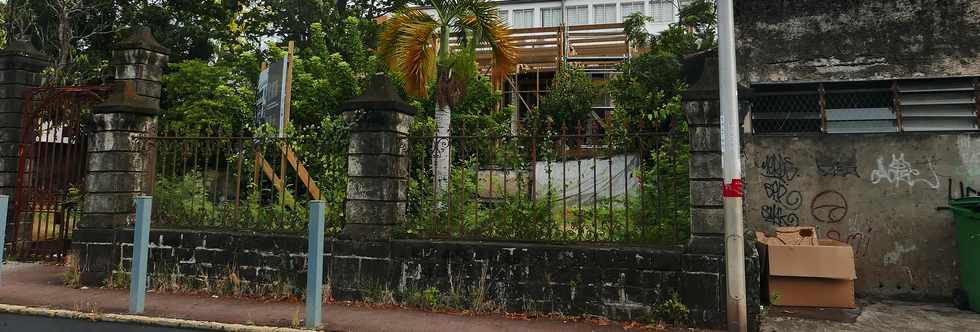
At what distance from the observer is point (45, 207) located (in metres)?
8.71

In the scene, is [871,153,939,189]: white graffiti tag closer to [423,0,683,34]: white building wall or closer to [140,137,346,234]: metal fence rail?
[140,137,346,234]: metal fence rail

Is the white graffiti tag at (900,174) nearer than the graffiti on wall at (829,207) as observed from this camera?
Yes

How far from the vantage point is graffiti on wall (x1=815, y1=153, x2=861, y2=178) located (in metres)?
7.45

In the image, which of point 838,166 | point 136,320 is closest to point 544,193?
point 838,166

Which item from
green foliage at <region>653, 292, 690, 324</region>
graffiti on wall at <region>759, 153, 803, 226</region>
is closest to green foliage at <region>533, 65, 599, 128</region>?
graffiti on wall at <region>759, 153, 803, 226</region>

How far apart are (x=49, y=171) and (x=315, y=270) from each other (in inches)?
251

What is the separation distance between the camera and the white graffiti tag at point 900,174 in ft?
23.6

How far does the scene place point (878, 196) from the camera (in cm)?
734

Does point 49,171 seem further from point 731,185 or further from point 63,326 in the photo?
point 731,185

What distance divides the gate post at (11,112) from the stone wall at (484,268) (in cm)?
295

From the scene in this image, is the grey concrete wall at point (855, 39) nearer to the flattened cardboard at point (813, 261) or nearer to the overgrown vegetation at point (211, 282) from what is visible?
the flattened cardboard at point (813, 261)

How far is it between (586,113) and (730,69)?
10.2 metres

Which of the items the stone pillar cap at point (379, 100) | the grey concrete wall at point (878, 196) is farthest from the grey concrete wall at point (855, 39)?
the stone pillar cap at point (379, 100)

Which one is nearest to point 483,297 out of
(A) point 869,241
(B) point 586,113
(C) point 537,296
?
(C) point 537,296
